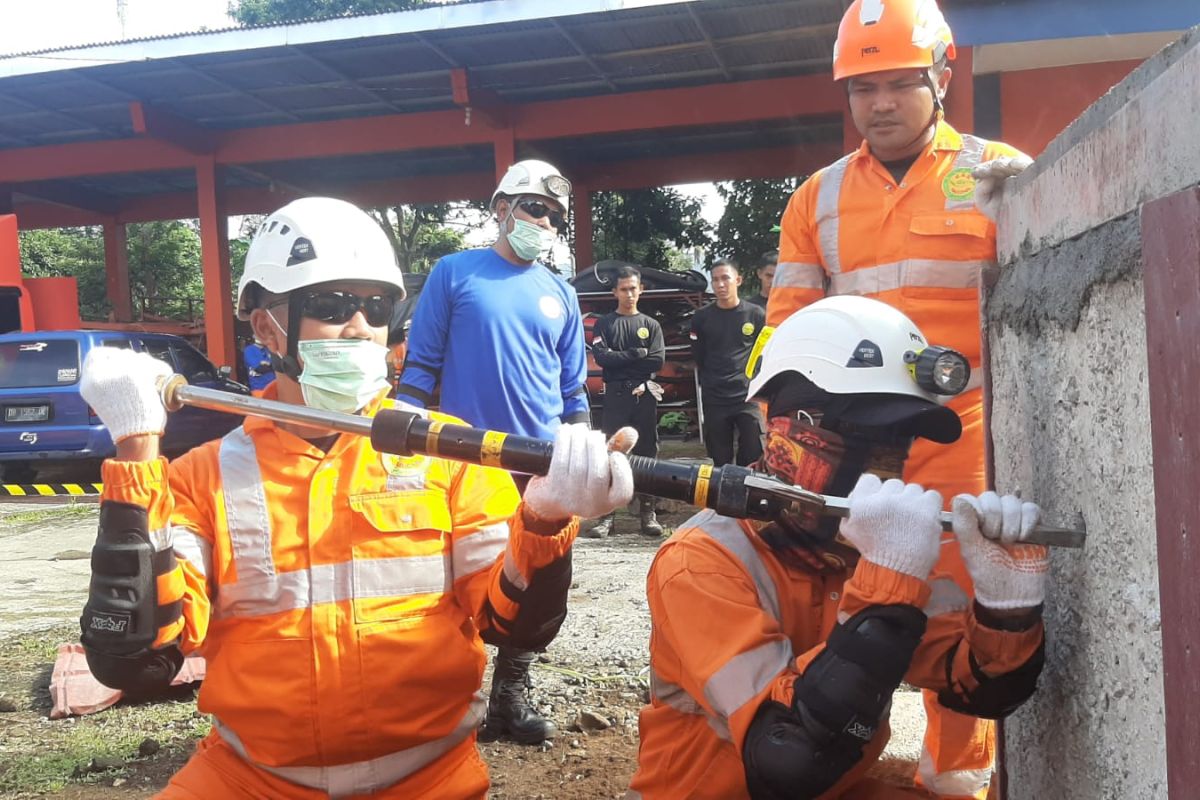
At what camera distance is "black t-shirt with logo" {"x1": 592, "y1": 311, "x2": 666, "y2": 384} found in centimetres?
768

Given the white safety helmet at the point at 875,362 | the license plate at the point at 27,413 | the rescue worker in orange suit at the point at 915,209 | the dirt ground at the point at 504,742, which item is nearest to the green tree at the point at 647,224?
the license plate at the point at 27,413

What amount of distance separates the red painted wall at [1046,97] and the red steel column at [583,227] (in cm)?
834

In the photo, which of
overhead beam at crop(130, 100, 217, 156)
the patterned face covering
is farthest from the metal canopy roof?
the patterned face covering

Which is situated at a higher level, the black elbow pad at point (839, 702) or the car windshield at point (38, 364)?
the car windshield at point (38, 364)

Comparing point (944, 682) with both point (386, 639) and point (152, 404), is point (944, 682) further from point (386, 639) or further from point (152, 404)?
point (152, 404)

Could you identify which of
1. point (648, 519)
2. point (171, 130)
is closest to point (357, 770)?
point (648, 519)

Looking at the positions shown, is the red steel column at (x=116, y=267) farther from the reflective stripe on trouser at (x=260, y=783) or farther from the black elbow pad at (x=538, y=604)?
the black elbow pad at (x=538, y=604)

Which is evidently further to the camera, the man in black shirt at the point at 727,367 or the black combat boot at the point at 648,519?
the man in black shirt at the point at 727,367

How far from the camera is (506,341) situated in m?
3.75

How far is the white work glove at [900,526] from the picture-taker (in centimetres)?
156

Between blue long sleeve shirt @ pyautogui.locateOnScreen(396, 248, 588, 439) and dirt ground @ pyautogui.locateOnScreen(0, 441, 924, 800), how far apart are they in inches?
41.8

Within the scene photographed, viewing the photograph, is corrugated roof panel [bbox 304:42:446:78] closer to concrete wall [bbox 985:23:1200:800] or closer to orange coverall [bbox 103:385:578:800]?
orange coverall [bbox 103:385:578:800]

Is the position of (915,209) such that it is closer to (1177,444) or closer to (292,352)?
(292,352)

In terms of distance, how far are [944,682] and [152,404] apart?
1551 millimetres
